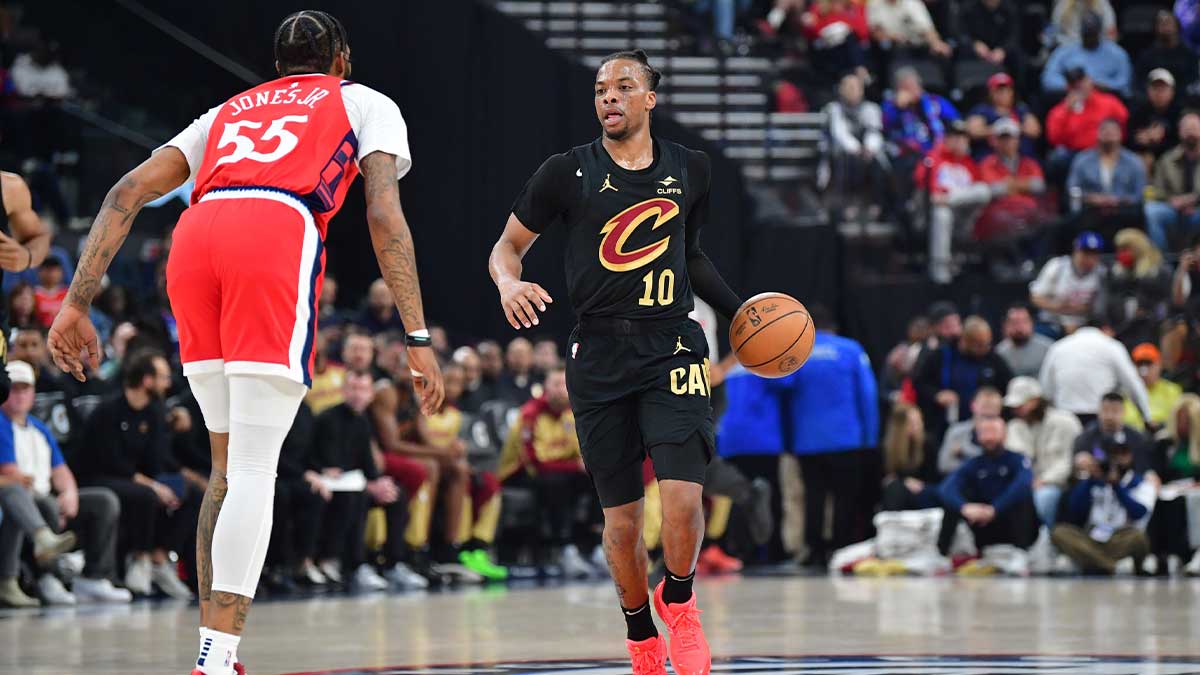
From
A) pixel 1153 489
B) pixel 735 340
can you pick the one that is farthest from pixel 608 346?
pixel 1153 489

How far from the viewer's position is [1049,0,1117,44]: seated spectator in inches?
864

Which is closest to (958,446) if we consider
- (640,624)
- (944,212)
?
(944,212)

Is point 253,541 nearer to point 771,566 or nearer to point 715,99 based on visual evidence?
point 771,566

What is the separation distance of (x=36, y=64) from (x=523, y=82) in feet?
14.9

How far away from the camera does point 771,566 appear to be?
1631cm

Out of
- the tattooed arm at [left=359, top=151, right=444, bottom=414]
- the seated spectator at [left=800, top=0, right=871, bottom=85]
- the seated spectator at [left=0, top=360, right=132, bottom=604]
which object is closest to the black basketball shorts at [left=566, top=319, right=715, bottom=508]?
the tattooed arm at [left=359, top=151, right=444, bottom=414]

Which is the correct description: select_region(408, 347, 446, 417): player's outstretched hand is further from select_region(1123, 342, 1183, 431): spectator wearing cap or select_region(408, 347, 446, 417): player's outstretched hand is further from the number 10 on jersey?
select_region(1123, 342, 1183, 431): spectator wearing cap

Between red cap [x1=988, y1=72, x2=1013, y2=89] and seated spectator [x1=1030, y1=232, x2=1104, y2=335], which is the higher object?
red cap [x1=988, y1=72, x2=1013, y2=89]

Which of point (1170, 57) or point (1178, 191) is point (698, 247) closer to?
point (1178, 191)

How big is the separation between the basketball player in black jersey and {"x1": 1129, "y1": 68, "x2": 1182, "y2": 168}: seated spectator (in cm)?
1385

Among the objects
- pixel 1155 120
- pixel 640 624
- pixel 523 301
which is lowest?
pixel 640 624

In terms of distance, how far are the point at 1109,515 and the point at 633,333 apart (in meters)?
9.02

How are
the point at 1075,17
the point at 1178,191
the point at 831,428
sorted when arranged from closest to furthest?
1. the point at 831,428
2. the point at 1178,191
3. the point at 1075,17

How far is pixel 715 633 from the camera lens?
368 inches
